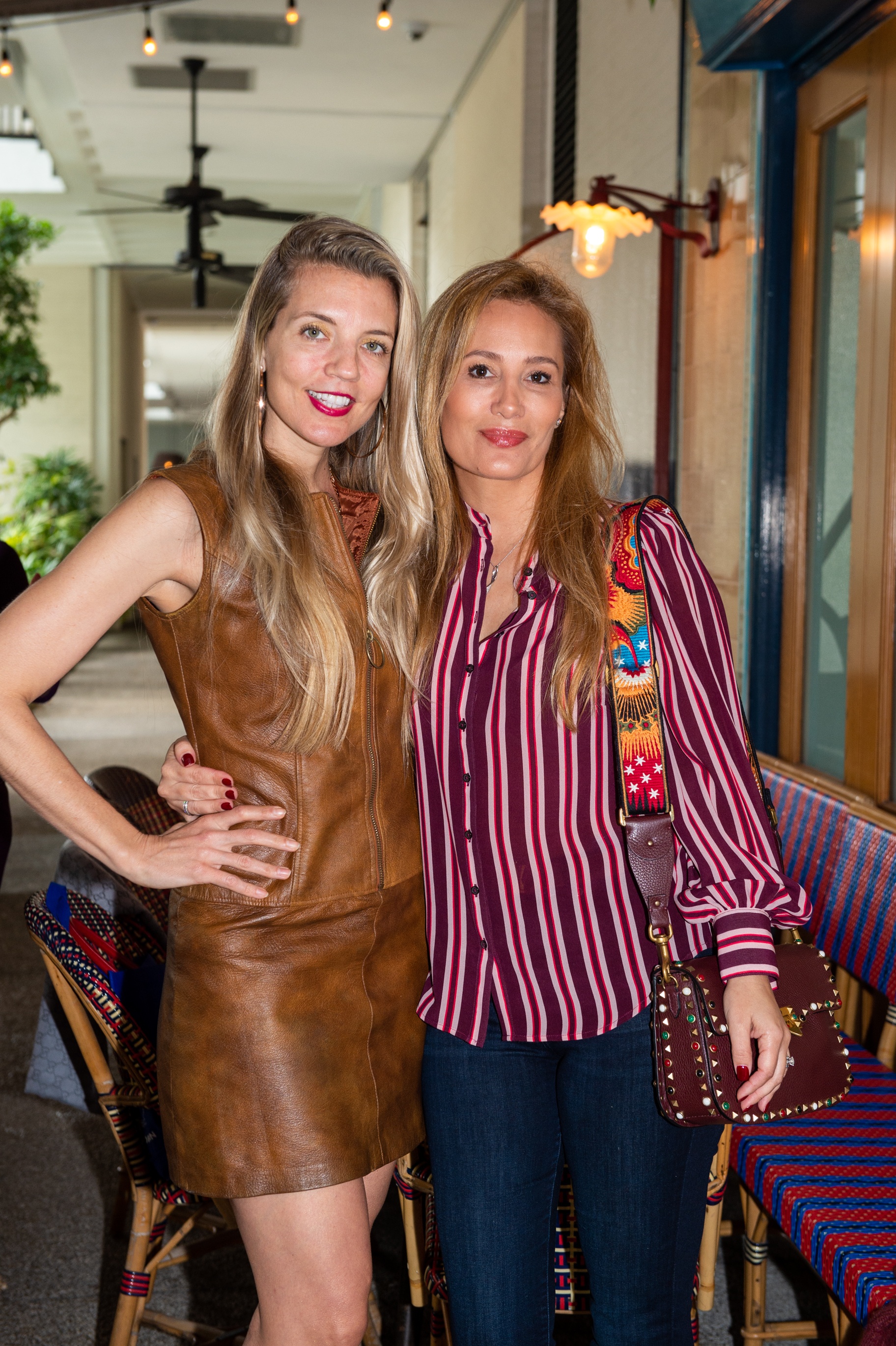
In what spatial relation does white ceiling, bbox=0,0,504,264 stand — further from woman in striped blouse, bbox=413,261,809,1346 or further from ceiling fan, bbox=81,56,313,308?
woman in striped blouse, bbox=413,261,809,1346

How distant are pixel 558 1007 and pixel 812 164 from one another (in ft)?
9.56

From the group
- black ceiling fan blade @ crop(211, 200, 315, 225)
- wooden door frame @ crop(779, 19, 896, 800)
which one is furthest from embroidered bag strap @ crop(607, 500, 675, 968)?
black ceiling fan blade @ crop(211, 200, 315, 225)

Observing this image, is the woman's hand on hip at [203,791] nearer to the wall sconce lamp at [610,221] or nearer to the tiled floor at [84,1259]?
the tiled floor at [84,1259]

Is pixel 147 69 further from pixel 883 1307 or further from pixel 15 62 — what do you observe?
pixel 883 1307

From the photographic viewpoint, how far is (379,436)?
1.80 metres

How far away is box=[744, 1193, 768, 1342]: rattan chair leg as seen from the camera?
229 centimetres

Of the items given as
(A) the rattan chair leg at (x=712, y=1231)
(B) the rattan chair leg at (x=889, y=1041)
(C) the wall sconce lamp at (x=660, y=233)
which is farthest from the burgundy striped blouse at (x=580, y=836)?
(C) the wall sconce lamp at (x=660, y=233)

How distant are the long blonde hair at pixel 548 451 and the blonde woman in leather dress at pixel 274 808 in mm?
146

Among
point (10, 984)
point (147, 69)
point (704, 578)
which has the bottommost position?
point (10, 984)

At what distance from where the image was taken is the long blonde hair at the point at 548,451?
165 centimetres

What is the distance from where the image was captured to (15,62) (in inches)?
350

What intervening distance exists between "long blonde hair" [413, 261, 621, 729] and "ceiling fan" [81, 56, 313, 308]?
5.90 m

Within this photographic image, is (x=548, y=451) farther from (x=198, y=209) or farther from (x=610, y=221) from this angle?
(x=198, y=209)

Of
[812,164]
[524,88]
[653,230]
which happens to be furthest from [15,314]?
[812,164]
